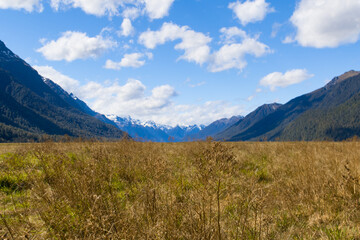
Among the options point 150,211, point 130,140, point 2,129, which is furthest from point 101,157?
point 2,129

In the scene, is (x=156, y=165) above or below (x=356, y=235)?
above

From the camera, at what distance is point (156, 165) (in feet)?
10.8

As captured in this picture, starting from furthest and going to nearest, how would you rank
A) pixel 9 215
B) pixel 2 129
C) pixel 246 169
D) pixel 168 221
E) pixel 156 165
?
pixel 2 129, pixel 246 169, pixel 9 215, pixel 156 165, pixel 168 221

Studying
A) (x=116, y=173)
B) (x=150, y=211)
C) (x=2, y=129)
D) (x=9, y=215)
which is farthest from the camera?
(x=2, y=129)

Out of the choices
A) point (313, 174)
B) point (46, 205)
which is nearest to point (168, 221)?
point (46, 205)

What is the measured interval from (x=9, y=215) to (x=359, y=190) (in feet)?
22.3

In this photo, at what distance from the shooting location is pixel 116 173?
20.4ft

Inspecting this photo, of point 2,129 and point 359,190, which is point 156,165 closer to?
point 359,190

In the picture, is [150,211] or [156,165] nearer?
[150,211]

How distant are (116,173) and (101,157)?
7.67 ft

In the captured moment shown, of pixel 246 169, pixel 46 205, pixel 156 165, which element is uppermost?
pixel 156 165

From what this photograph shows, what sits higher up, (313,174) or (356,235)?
(313,174)

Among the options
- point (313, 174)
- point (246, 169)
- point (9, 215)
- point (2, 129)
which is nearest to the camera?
point (9, 215)

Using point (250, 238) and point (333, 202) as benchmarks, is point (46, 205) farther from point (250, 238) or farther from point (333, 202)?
point (333, 202)
